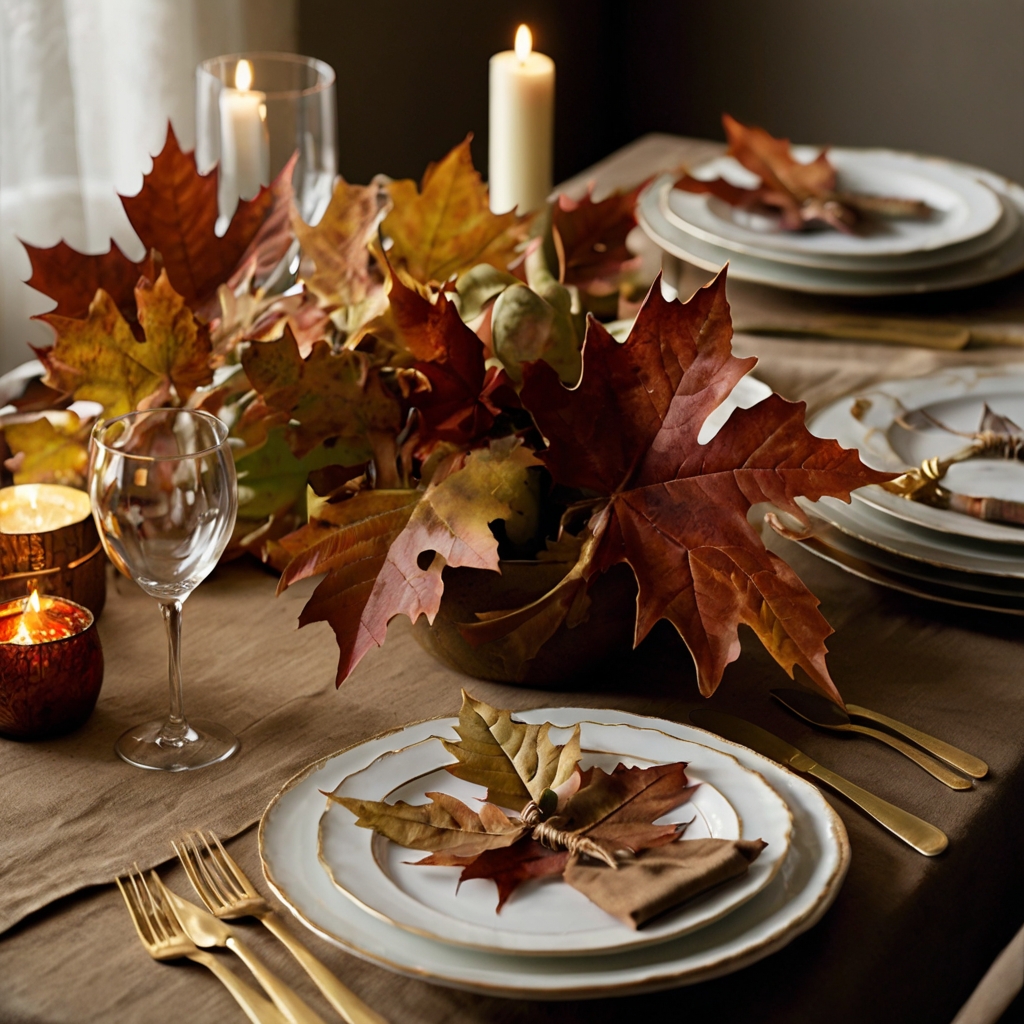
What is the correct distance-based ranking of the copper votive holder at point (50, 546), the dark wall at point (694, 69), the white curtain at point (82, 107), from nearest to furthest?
the copper votive holder at point (50, 546), the white curtain at point (82, 107), the dark wall at point (694, 69)

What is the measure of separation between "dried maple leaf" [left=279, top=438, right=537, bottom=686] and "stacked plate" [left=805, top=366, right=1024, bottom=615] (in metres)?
0.27

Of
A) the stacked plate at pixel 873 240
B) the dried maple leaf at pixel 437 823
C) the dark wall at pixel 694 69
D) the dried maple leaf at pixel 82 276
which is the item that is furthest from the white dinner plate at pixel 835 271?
the dark wall at pixel 694 69

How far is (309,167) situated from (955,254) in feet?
2.02

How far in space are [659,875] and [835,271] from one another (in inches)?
32.6

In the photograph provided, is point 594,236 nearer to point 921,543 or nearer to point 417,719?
point 921,543

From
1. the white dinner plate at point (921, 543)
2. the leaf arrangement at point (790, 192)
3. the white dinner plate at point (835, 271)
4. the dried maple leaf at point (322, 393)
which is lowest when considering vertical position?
the white dinner plate at point (921, 543)

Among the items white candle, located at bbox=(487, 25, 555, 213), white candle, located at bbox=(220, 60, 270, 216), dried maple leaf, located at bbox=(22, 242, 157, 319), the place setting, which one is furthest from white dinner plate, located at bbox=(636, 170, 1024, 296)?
dried maple leaf, located at bbox=(22, 242, 157, 319)

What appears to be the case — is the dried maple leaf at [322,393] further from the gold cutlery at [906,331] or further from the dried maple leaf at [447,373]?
the gold cutlery at [906,331]

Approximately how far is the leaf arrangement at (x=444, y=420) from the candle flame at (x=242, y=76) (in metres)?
0.24

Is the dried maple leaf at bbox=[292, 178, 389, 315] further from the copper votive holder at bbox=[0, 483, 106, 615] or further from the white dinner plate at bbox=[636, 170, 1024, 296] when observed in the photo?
the white dinner plate at bbox=[636, 170, 1024, 296]

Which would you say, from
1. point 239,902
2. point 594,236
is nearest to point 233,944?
point 239,902

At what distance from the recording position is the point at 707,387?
→ 0.62m

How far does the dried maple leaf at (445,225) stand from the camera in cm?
81

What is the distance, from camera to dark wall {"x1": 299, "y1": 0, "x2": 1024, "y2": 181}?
2.52 metres
